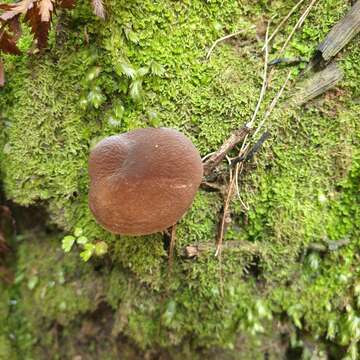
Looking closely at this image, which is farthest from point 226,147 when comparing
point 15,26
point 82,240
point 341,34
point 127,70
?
point 15,26

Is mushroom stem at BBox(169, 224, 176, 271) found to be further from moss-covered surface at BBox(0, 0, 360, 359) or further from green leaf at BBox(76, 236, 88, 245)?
green leaf at BBox(76, 236, 88, 245)

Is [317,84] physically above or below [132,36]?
below

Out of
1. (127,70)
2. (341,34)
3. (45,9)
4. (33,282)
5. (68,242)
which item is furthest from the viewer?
(33,282)

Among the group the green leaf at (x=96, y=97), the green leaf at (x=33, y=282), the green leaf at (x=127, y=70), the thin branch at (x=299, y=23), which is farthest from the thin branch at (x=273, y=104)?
the green leaf at (x=33, y=282)

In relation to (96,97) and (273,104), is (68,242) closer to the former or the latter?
(96,97)

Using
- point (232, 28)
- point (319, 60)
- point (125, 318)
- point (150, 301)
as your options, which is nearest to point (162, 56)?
point (232, 28)

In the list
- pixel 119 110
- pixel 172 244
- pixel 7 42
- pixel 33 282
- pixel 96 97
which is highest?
pixel 7 42

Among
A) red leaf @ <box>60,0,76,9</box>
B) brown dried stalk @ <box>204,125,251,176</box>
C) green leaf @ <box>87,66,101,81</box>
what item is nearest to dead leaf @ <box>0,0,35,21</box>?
red leaf @ <box>60,0,76,9</box>
